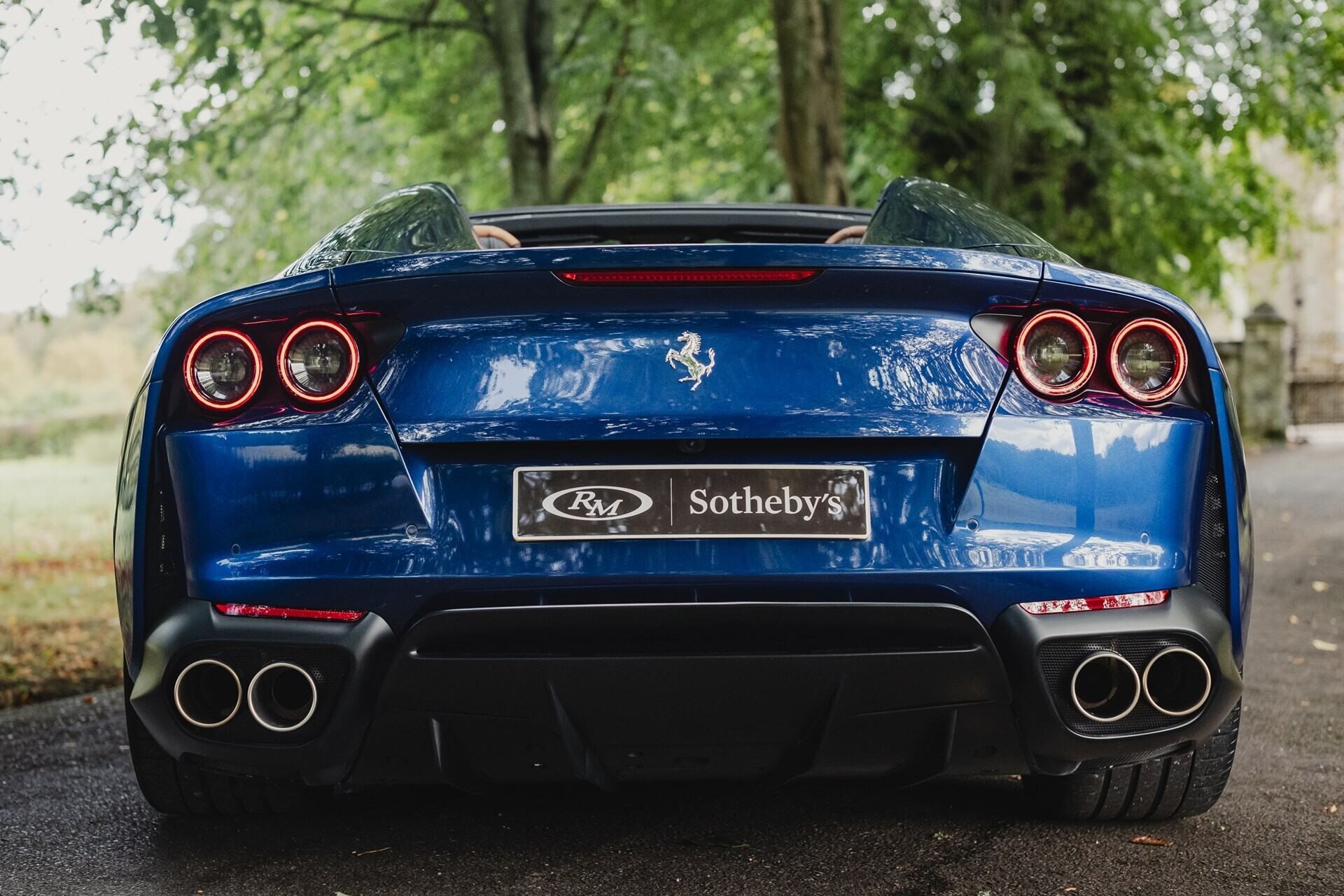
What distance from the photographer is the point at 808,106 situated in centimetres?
1162

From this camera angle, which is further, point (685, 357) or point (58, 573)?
point (58, 573)

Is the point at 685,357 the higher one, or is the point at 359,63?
the point at 359,63

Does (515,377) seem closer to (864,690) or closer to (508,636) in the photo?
(508,636)

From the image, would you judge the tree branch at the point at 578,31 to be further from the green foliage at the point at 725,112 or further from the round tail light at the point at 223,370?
the round tail light at the point at 223,370

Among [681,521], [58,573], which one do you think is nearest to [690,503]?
[681,521]

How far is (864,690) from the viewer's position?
241cm

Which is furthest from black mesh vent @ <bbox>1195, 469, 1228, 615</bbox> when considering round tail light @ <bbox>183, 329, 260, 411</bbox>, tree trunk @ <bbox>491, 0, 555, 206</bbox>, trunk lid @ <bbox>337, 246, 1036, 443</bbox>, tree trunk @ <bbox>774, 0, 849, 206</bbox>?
tree trunk @ <bbox>491, 0, 555, 206</bbox>

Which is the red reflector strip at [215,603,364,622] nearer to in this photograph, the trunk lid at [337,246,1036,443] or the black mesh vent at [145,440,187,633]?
the black mesh vent at [145,440,187,633]

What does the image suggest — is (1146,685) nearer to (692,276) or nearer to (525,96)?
(692,276)

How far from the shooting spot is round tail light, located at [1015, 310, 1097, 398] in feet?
8.25

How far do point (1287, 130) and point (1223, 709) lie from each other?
1748 cm

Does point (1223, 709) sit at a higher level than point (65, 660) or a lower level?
higher

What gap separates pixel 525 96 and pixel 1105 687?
33.5 ft

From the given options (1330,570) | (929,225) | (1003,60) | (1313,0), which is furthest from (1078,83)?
(929,225)
